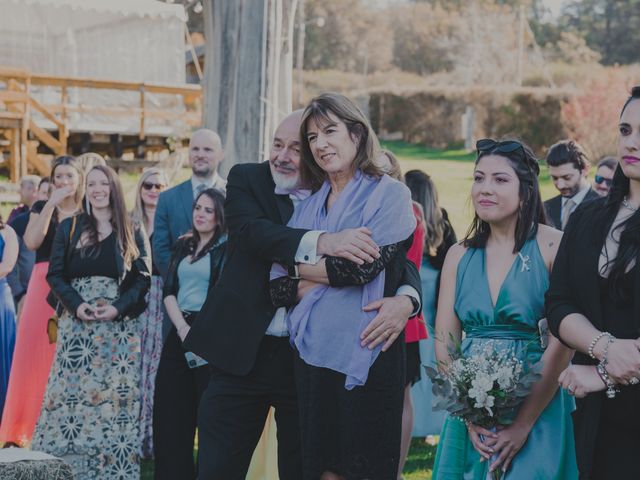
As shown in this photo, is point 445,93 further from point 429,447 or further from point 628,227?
point 628,227

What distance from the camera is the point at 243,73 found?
7414 mm

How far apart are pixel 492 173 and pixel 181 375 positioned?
2.77 metres

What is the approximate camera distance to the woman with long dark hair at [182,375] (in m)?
6.30

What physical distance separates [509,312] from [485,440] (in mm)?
540

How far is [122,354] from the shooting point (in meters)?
7.13

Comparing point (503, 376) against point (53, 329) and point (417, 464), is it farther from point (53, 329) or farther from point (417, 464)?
point (53, 329)

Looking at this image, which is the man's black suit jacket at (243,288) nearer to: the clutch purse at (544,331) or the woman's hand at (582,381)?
the clutch purse at (544,331)

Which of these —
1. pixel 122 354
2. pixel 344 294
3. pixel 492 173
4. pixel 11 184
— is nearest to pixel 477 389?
pixel 344 294

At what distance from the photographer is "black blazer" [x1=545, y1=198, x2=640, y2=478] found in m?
3.61

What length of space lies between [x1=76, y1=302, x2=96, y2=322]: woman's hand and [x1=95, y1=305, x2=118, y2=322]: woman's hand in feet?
0.09

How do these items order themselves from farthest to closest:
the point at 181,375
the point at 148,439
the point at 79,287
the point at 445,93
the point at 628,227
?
the point at 445,93 → the point at 148,439 → the point at 79,287 → the point at 181,375 → the point at 628,227

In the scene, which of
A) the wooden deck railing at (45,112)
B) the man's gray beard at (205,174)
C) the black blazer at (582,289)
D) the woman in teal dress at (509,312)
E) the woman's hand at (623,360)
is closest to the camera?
the woman's hand at (623,360)

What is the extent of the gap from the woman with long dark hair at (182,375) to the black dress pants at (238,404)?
168cm

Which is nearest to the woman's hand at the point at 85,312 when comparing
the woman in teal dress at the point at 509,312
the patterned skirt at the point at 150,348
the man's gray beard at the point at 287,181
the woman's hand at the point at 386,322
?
the patterned skirt at the point at 150,348
